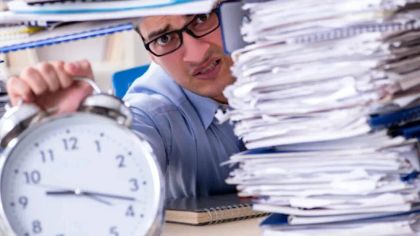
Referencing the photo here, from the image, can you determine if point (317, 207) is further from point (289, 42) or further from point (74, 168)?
point (74, 168)

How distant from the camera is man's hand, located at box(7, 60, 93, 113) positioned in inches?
54.4

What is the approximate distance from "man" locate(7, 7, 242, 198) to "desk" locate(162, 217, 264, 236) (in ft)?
0.89

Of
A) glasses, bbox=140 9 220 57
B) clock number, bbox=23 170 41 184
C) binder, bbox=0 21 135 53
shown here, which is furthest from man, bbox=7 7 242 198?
clock number, bbox=23 170 41 184

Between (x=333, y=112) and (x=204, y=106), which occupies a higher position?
(x=333, y=112)

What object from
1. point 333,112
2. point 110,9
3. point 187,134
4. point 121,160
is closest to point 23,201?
point 121,160

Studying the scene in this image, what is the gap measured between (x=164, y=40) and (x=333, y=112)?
0.85m

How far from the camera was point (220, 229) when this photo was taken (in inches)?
72.2

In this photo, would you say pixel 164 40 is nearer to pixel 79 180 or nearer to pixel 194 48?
pixel 194 48

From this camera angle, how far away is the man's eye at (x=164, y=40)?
2104mm

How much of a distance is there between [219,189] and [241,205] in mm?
495

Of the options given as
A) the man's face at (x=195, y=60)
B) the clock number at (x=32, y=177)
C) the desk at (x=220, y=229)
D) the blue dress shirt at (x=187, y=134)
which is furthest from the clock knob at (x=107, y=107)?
the blue dress shirt at (x=187, y=134)

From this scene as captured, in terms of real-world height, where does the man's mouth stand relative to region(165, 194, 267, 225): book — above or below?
above

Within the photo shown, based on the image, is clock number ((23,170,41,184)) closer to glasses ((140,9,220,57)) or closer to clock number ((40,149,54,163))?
clock number ((40,149,54,163))

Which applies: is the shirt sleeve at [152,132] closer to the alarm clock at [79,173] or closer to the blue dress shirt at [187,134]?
the blue dress shirt at [187,134]
